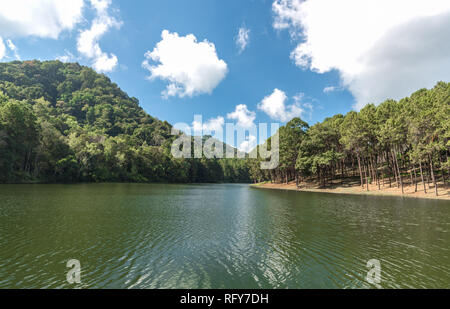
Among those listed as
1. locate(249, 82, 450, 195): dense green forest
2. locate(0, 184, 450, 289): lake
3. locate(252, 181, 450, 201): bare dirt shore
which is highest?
locate(249, 82, 450, 195): dense green forest

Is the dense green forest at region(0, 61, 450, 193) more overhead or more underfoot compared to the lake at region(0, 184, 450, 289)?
more overhead

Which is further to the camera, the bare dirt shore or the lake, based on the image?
the bare dirt shore

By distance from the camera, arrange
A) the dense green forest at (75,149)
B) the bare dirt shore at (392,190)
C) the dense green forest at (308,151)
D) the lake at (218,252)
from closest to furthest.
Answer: the lake at (218,252) < the bare dirt shore at (392,190) < the dense green forest at (308,151) < the dense green forest at (75,149)

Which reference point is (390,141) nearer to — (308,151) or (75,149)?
(308,151)

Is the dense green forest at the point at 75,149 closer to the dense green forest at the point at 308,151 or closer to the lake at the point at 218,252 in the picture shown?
the dense green forest at the point at 308,151

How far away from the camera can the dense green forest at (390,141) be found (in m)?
41.9

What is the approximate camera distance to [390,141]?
48.6 meters

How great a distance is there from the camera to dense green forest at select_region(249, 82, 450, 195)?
41906 mm

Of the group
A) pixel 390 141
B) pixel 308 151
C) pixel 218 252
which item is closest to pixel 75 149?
pixel 308 151

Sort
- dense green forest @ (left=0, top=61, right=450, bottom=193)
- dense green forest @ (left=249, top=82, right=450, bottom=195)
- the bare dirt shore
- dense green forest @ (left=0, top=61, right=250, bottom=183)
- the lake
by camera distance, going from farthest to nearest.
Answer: dense green forest @ (left=0, top=61, right=250, bottom=183) < dense green forest @ (left=0, top=61, right=450, bottom=193) < the bare dirt shore < dense green forest @ (left=249, top=82, right=450, bottom=195) < the lake

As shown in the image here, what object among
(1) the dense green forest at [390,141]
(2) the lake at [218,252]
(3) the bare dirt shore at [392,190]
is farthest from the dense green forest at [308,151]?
(2) the lake at [218,252]

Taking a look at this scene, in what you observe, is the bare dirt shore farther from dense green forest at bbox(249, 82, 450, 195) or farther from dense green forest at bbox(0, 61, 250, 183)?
dense green forest at bbox(0, 61, 250, 183)

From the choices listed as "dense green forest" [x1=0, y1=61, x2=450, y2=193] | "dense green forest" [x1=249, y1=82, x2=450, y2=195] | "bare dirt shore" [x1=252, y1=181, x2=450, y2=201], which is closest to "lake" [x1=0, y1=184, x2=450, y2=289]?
"dense green forest" [x1=249, y1=82, x2=450, y2=195]
